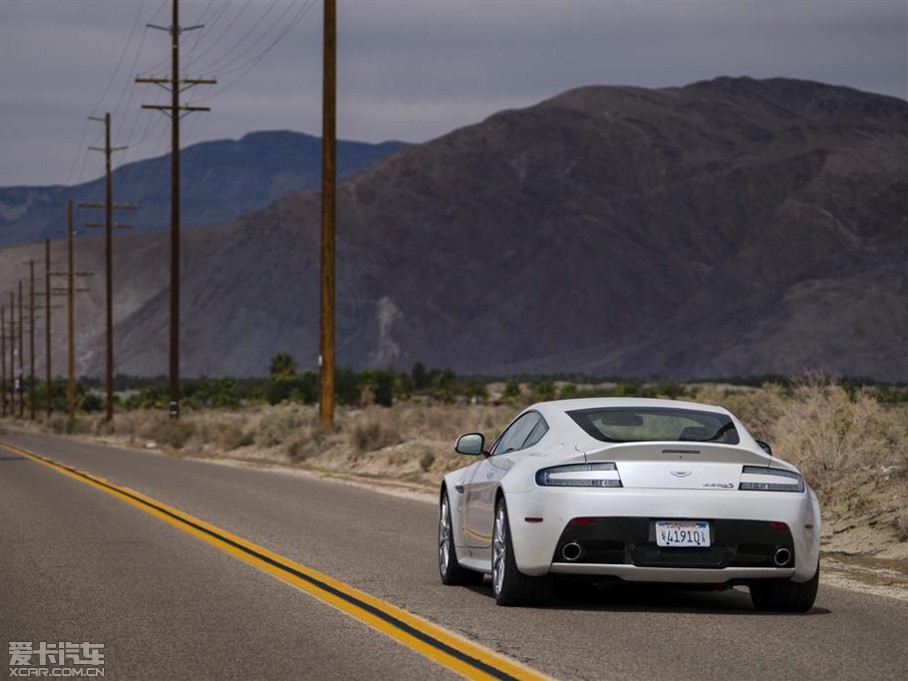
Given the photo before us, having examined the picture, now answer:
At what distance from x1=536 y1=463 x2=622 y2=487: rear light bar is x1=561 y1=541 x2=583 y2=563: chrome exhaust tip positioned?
401 mm

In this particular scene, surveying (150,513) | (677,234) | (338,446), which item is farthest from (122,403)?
(150,513)

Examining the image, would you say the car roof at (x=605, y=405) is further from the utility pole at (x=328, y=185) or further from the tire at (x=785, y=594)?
the utility pole at (x=328, y=185)

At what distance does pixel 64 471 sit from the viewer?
100 feet

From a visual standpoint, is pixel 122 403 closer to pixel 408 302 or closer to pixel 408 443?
pixel 408 302

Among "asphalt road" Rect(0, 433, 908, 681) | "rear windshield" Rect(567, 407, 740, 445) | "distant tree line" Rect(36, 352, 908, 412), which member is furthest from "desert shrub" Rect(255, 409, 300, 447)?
"distant tree line" Rect(36, 352, 908, 412)

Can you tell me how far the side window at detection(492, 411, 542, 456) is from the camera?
40.7 ft

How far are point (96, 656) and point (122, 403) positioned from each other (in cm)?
11020

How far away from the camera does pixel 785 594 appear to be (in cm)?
1122

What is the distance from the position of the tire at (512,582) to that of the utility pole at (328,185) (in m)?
24.3

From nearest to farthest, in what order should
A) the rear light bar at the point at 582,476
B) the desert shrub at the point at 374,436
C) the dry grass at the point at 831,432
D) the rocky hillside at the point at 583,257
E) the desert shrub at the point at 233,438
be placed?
the rear light bar at the point at 582,476 < the dry grass at the point at 831,432 < the desert shrub at the point at 374,436 < the desert shrub at the point at 233,438 < the rocky hillside at the point at 583,257

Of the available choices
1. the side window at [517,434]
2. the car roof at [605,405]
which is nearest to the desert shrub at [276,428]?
Result: the side window at [517,434]

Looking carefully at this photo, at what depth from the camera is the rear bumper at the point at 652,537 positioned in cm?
1071

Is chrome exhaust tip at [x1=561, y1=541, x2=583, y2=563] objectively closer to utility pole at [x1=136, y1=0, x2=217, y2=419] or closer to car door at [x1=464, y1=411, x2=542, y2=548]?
car door at [x1=464, y1=411, x2=542, y2=548]

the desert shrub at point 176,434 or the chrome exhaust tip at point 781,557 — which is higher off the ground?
the chrome exhaust tip at point 781,557
